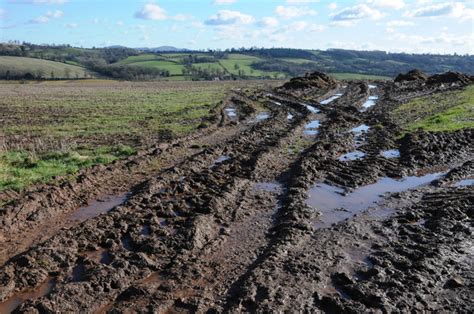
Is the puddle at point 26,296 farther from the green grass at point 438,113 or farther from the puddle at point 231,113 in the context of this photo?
the puddle at point 231,113

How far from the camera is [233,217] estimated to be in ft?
41.9

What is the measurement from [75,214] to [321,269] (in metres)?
7.35

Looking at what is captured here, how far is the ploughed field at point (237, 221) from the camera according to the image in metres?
8.75

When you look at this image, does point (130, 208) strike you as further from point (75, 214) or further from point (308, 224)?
point (308, 224)

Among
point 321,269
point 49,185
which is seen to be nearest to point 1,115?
point 49,185

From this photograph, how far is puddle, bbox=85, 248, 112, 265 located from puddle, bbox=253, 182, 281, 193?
20.4 ft

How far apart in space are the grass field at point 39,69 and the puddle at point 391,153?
103m

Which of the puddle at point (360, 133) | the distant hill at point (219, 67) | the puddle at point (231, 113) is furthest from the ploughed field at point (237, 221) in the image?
the distant hill at point (219, 67)

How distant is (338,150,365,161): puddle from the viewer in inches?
778

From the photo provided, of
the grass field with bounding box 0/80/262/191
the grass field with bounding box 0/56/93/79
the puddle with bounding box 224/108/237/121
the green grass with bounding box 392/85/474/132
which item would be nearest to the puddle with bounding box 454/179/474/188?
the green grass with bounding box 392/85/474/132

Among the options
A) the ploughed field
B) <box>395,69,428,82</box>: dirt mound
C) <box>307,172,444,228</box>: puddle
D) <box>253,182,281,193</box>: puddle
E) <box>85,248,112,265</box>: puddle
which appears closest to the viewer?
the ploughed field

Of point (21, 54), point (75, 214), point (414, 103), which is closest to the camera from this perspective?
point (75, 214)

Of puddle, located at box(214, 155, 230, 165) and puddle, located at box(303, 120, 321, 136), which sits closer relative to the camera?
puddle, located at box(214, 155, 230, 165)

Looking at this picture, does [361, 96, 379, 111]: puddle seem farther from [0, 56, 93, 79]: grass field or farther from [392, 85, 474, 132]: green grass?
[0, 56, 93, 79]: grass field
